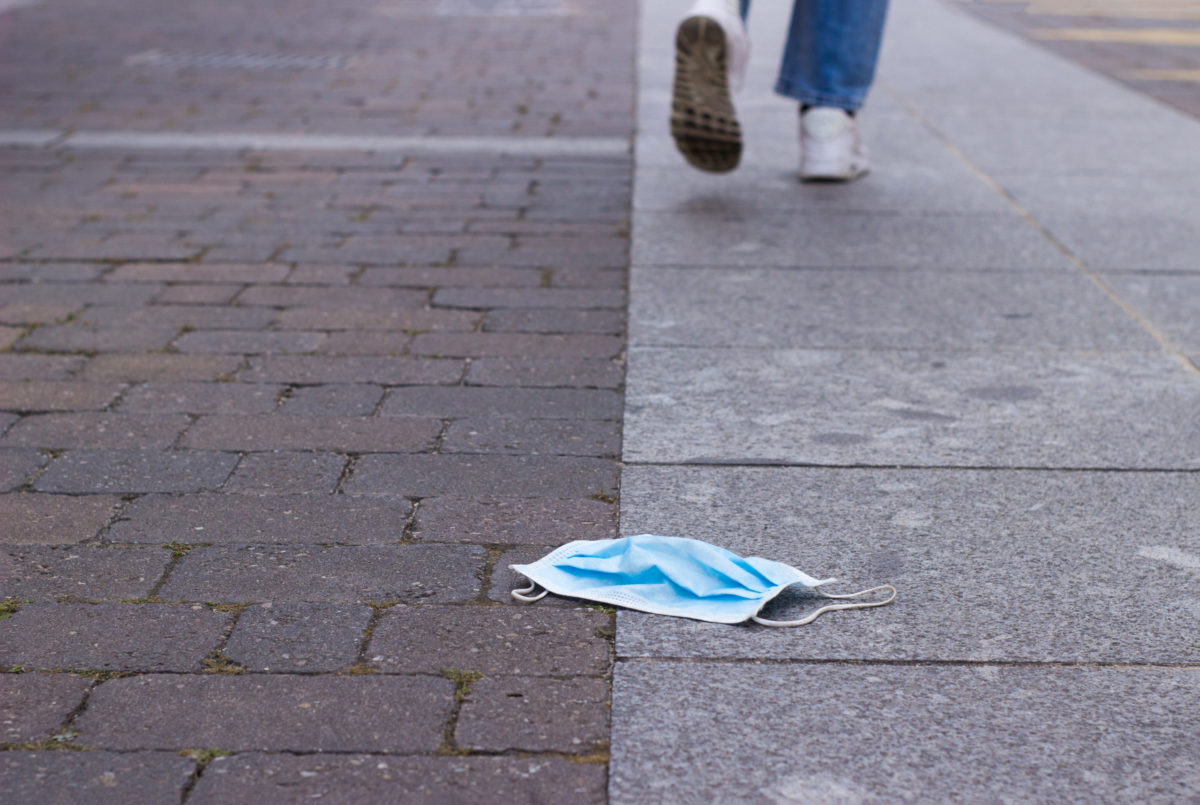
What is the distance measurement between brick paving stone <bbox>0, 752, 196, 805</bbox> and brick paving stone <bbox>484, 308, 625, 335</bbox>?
214cm

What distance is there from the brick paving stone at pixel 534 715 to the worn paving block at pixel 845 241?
2.63 m

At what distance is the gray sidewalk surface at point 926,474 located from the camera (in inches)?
75.0

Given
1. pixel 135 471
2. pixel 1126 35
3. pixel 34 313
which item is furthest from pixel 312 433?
pixel 1126 35

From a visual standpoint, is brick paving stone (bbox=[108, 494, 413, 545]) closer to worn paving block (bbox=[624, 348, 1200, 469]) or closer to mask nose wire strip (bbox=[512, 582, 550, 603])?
mask nose wire strip (bbox=[512, 582, 550, 603])

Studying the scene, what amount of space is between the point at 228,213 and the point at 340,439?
8.04 ft

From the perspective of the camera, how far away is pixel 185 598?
7.57ft

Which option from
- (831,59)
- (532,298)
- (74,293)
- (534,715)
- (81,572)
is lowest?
(74,293)

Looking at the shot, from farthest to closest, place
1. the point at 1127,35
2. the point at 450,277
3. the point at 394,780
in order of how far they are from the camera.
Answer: the point at 1127,35 < the point at 450,277 < the point at 394,780

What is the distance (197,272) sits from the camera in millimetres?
4410

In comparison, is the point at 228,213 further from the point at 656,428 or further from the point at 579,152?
the point at 656,428

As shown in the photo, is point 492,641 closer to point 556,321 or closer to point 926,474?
point 926,474

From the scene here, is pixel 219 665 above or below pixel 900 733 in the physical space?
below

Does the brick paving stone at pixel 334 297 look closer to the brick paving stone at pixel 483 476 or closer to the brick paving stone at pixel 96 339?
the brick paving stone at pixel 96 339

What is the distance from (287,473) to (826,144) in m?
3.30
